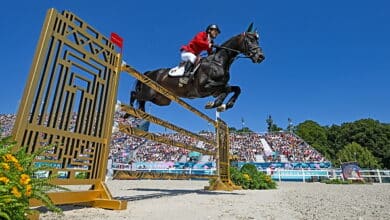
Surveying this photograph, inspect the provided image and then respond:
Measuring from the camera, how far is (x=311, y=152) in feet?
94.0

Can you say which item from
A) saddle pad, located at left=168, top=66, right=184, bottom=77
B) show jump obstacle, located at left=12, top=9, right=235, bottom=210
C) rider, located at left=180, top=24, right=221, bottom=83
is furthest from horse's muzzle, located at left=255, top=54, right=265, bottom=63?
show jump obstacle, located at left=12, top=9, right=235, bottom=210

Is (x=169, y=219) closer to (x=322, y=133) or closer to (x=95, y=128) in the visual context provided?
(x=95, y=128)

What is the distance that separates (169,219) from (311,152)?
1148 inches

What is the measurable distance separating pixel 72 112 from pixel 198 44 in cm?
255

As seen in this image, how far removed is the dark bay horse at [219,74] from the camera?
14.1 feet

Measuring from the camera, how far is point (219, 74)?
431 centimetres

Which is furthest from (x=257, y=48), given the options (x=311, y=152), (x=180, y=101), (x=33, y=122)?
(x=311, y=152)

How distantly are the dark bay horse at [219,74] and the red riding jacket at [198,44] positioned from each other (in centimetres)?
17

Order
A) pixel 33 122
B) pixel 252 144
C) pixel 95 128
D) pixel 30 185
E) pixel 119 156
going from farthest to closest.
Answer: pixel 252 144, pixel 119 156, pixel 95 128, pixel 33 122, pixel 30 185

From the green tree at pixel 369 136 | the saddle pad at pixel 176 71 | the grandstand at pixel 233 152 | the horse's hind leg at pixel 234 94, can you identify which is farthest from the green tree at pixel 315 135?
the saddle pad at pixel 176 71

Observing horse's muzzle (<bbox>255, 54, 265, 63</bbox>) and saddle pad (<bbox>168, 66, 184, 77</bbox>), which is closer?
horse's muzzle (<bbox>255, 54, 265, 63</bbox>)

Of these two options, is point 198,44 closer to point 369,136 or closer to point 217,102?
point 217,102

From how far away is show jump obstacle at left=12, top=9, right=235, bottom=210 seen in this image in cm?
216

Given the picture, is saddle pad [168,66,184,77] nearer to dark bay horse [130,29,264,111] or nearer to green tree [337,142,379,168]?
dark bay horse [130,29,264,111]
